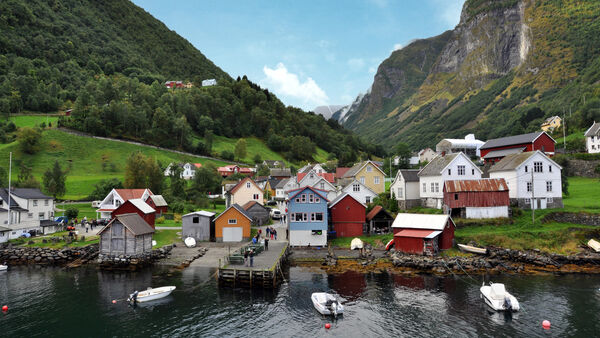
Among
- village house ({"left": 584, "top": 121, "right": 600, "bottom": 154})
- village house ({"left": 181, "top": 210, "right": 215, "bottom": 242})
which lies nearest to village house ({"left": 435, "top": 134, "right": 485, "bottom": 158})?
village house ({"left": 584, "top": 121, "right": 600, "bottom": 154})

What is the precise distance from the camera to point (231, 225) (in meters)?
52.4

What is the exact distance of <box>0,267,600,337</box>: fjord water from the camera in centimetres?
2533

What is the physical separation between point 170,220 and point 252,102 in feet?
428

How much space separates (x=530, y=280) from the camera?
3559 centimetres

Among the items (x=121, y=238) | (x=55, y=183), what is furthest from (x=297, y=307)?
(x=55, y=183)

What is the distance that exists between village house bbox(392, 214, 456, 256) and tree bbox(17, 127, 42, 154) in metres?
103

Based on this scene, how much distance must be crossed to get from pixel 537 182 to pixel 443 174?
12.7 meters

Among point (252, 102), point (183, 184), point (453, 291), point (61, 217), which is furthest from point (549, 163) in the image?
point (252, 102)

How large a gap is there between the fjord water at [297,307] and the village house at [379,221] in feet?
45.7

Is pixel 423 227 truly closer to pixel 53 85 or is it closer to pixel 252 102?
pixel 252 102

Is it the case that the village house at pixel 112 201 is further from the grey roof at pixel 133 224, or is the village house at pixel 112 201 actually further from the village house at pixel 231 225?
the village house at pixel 231 225

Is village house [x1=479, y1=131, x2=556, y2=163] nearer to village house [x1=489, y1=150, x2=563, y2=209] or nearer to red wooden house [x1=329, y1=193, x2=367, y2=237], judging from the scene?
village house [x1=489, y1=150, x2=563, y2=209]

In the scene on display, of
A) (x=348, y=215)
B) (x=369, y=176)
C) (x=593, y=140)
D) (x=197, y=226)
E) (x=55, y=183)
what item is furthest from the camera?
(x=593, y=140)

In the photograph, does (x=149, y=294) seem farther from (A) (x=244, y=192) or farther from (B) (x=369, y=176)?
(B) (x=369, y=176)
